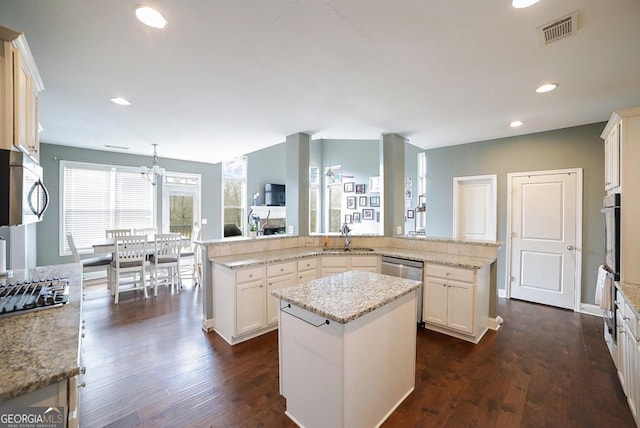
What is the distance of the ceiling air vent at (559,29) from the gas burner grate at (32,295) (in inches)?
130

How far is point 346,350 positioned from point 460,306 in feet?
6.56

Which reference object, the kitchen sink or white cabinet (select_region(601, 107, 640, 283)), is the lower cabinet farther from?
the kitchen sink

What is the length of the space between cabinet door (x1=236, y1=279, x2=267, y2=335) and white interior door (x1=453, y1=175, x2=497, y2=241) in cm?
357

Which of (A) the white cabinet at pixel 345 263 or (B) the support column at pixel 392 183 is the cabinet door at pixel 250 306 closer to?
(A) the white cabinet at pixel 345 263

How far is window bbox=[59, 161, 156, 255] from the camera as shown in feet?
17.0

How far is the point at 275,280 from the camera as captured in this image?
312cm

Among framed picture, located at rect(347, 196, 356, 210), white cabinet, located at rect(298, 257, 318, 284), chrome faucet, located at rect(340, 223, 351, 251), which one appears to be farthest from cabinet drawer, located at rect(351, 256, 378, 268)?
framed picture, located at rect(347, 196, 356, 210)

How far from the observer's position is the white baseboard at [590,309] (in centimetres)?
367

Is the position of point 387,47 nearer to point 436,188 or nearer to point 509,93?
point 509,93

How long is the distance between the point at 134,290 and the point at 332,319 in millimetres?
4782

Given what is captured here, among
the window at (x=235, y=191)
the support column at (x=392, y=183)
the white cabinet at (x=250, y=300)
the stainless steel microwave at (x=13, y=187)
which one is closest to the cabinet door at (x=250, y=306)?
the white cabinet at (x=250, y=300)

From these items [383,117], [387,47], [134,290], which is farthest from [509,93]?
[134,290]

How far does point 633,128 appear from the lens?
2.18 meters

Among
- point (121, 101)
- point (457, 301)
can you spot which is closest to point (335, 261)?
point (457, 301)
